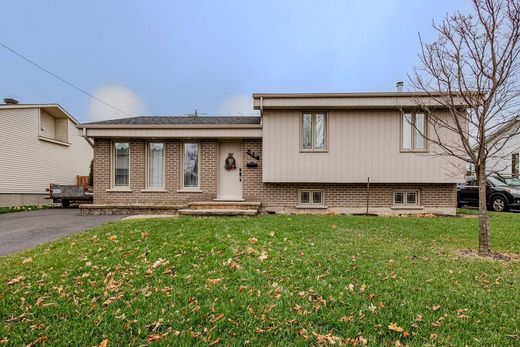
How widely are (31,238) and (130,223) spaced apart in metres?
2.04

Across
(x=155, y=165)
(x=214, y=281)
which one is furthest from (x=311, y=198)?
(x=214, y=281)

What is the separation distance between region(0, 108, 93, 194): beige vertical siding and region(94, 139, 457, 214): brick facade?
7270 mm

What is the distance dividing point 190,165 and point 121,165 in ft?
8.09

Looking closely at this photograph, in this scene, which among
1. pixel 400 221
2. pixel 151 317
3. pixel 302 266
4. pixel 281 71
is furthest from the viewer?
pixel 281 71

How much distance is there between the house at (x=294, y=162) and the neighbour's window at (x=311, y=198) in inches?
1.3

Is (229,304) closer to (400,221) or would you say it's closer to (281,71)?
(400,221)

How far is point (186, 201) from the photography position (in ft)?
36.3

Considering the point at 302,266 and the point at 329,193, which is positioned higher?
the point at 329,193

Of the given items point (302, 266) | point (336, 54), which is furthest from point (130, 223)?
point (336, 54)

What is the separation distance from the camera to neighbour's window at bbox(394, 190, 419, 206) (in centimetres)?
1062

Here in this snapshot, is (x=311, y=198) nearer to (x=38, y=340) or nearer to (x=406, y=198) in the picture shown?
(x=406, y=198)

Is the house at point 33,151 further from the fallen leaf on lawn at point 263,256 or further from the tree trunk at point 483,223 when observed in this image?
the tree trunk at point 483,223

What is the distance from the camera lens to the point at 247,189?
35.9 ft

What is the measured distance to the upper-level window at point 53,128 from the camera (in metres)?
17.1
